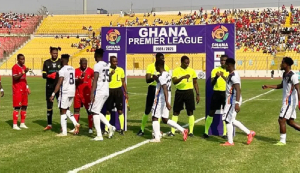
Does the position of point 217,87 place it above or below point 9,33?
below

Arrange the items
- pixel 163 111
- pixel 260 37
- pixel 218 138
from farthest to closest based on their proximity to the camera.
Result: pixel 260 37 < pixel 218 138 < pixel 163 111

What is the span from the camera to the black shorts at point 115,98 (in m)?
11.8

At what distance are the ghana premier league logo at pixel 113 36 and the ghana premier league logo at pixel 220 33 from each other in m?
2.67

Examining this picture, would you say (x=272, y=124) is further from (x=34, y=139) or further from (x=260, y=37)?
(x=260, y=37)

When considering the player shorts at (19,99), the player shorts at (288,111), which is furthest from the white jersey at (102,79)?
the player shorts at (288,111)

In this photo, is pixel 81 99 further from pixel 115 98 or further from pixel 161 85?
pixel 161 85

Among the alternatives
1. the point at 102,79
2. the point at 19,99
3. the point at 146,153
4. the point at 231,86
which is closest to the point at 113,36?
the point at 102,79

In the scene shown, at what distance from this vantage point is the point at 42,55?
6219 cm

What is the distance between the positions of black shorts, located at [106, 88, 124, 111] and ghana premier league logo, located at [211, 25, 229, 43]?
289 cm

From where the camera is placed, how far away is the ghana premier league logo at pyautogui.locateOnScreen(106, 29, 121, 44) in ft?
41.5

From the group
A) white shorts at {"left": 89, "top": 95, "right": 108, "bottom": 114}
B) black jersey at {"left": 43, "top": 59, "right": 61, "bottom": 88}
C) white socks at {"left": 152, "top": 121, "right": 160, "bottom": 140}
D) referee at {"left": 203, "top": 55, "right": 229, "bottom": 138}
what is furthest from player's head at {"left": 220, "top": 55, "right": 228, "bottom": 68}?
black jersey at {"left": 43, "top": 59, "right": 61, "bottom": 88}

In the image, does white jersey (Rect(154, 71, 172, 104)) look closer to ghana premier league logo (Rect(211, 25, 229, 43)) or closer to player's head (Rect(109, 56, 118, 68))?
player's head (Rect(109, 56, 118, 68))

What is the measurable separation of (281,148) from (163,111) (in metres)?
2.82

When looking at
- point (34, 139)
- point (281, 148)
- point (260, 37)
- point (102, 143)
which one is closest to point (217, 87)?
point (281, 148)
